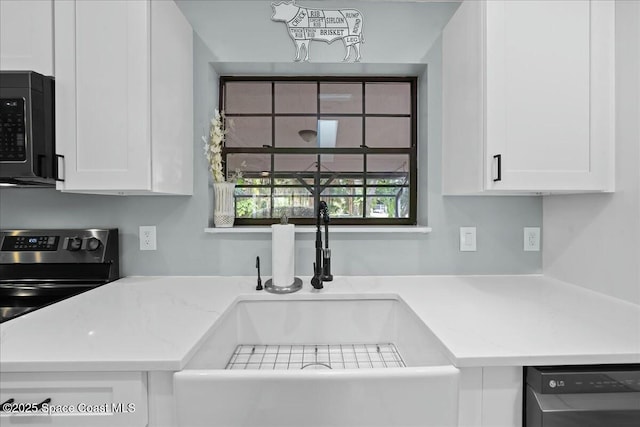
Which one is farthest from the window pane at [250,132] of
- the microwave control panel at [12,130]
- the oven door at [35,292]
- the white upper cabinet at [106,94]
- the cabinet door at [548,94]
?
the cabinet door at [548,94]

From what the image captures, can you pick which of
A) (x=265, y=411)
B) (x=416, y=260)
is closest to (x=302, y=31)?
(x=416, y=260)

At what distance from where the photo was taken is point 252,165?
198 centimetres

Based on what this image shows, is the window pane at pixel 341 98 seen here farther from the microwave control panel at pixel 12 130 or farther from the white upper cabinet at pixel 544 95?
the microwave control panel at pixel 12 130

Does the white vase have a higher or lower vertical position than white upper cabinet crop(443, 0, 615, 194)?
lower

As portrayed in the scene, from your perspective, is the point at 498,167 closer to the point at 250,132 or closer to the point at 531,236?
the point at 531,236

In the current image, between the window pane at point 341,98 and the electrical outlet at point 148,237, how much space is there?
118 cm

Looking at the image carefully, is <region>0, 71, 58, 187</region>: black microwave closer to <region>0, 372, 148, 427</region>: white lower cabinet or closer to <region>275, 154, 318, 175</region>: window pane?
<region>0, 372, 148, 427</region>: white lower cabinet

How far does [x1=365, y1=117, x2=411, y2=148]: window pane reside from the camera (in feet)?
6.56

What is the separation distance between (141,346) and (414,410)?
0.78m

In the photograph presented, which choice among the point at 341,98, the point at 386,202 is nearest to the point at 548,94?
the point at 386,202

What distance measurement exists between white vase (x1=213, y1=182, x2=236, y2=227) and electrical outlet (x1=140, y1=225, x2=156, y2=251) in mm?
330

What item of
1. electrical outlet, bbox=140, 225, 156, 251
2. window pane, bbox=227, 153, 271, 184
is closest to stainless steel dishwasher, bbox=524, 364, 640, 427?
window pane, bbox=227, 153, 271, 184

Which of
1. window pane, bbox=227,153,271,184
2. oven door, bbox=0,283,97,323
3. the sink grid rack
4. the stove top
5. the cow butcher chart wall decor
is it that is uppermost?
the cow butcher chart wall decor

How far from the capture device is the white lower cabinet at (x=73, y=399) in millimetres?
860
